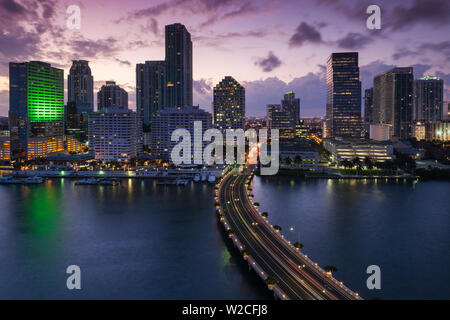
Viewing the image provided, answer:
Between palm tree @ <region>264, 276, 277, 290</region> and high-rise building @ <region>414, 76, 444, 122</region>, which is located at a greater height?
high-rise building @ <region>414, 76, 444, 122</region>

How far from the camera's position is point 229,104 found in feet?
273

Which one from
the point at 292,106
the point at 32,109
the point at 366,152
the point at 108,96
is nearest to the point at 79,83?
the point at 108,96

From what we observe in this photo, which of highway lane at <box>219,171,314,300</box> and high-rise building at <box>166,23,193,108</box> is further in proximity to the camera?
high-rise building at <box>166,23,193,108</box>

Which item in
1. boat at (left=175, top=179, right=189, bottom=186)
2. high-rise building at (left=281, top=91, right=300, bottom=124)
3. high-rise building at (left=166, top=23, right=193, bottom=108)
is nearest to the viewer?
boat at (left=175, top=179, right=189, bottom=186)

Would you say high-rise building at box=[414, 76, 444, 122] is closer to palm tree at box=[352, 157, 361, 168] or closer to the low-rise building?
the low-rise building

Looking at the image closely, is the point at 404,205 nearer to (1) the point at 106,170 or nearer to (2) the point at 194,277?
(2) the point at 194,277

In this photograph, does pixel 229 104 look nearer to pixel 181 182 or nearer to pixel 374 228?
pixel 181 182

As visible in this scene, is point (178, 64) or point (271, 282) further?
point (178, 64)

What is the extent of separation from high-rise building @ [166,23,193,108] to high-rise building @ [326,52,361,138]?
29.9 m

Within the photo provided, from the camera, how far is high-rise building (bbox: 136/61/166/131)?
90.4 metres

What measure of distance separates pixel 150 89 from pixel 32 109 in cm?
4172

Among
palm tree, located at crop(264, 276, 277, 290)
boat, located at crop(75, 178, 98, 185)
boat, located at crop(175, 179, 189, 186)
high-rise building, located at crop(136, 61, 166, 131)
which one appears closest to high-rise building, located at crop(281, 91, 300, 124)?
high-rise building, located at crop(136, 61, 166, 131)

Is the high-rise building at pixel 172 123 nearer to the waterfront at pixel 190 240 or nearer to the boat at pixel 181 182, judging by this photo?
the boat at pixel 181 182

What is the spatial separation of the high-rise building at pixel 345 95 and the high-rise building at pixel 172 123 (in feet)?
118
